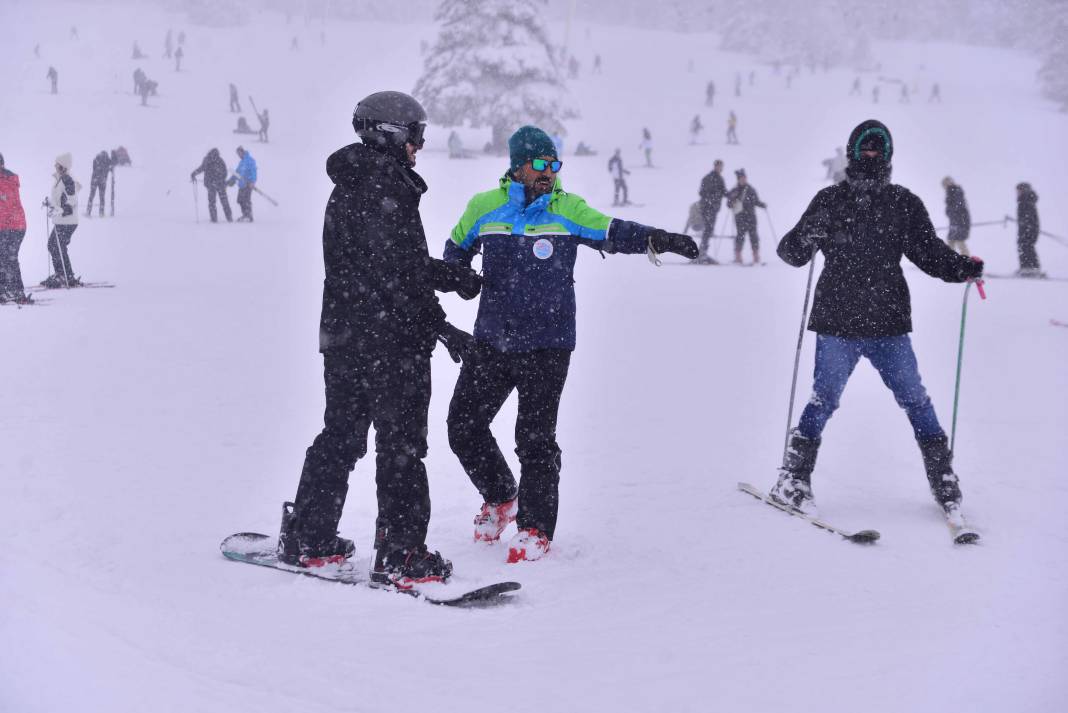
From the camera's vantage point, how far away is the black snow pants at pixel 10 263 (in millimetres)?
11414

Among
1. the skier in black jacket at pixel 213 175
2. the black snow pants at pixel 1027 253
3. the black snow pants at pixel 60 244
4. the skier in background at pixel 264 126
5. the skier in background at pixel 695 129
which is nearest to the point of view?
the black snow pants at pixel 60 244

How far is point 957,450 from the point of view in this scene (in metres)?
6.61

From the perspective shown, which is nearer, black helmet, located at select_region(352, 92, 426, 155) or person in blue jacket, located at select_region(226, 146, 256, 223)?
black helmet, located at select_region(352, 92, 426, 155)

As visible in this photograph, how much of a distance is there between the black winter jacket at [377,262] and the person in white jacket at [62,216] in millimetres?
10270

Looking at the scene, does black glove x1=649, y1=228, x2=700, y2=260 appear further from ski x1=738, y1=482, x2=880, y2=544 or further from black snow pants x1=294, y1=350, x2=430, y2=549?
ski x1=738, y1=482, x2=880, y2=544

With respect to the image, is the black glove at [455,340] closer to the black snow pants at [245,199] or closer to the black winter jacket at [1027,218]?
the black winter jacket at [1027,218]

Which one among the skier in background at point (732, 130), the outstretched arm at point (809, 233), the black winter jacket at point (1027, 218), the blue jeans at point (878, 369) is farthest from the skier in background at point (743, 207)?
the skier in background at point (732, 130)

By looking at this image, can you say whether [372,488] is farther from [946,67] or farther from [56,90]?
[946,67]

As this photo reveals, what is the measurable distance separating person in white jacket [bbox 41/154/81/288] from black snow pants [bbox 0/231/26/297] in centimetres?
99

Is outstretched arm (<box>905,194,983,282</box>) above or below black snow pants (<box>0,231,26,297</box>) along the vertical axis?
above

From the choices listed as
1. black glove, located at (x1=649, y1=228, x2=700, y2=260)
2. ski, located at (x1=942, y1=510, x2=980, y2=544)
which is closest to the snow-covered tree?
ski, located at (x1=942, y1=510, x2=980, y2=544)

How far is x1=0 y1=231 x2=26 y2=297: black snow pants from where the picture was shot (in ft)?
37.4

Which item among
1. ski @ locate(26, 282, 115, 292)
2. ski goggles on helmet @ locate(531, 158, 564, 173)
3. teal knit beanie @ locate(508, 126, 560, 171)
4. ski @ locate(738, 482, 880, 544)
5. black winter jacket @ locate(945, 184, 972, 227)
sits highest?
teal knit beanie @ locate(508, 126, 560, 171)

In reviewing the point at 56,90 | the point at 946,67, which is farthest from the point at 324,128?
the point at 946,67
